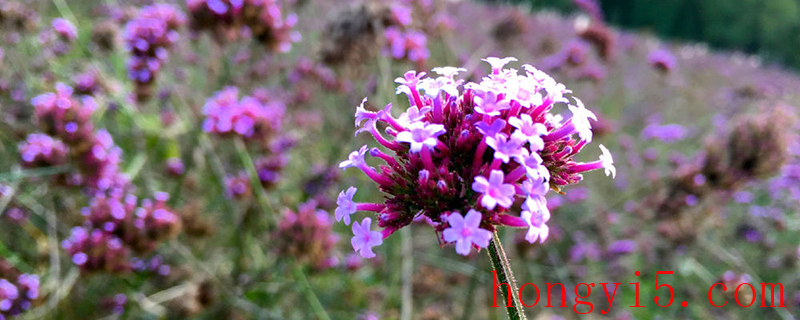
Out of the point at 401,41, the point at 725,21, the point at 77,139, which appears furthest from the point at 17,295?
the point at 725,21

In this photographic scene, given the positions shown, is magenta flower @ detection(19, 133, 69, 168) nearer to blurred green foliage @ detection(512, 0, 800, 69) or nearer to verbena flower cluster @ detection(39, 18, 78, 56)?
verbena flower cluster @ detection(39, 18, 78, 56)

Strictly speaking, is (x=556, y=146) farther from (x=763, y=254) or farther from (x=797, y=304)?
(x=763, y=254)

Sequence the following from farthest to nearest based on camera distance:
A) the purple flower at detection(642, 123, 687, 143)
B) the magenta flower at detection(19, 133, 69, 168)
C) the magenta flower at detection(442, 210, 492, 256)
Answer: the purple flower at detection(642, 123, 687, 143), the magenta flower at detection(19, 133, 69, 168), the magenta flower at detection(442, 210, 492, 256)

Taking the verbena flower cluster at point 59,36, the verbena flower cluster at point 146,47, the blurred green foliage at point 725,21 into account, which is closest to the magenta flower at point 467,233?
the verbena flower cluster at point 146,47

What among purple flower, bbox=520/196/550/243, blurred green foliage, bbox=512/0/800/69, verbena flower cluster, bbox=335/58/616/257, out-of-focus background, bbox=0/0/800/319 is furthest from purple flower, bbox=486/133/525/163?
blurred green foliage, bbox=512/0/800/69

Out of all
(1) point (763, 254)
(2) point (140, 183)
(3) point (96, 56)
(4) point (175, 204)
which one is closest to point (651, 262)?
(1) point (763, 254)

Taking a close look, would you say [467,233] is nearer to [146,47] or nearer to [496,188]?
[496,188]
